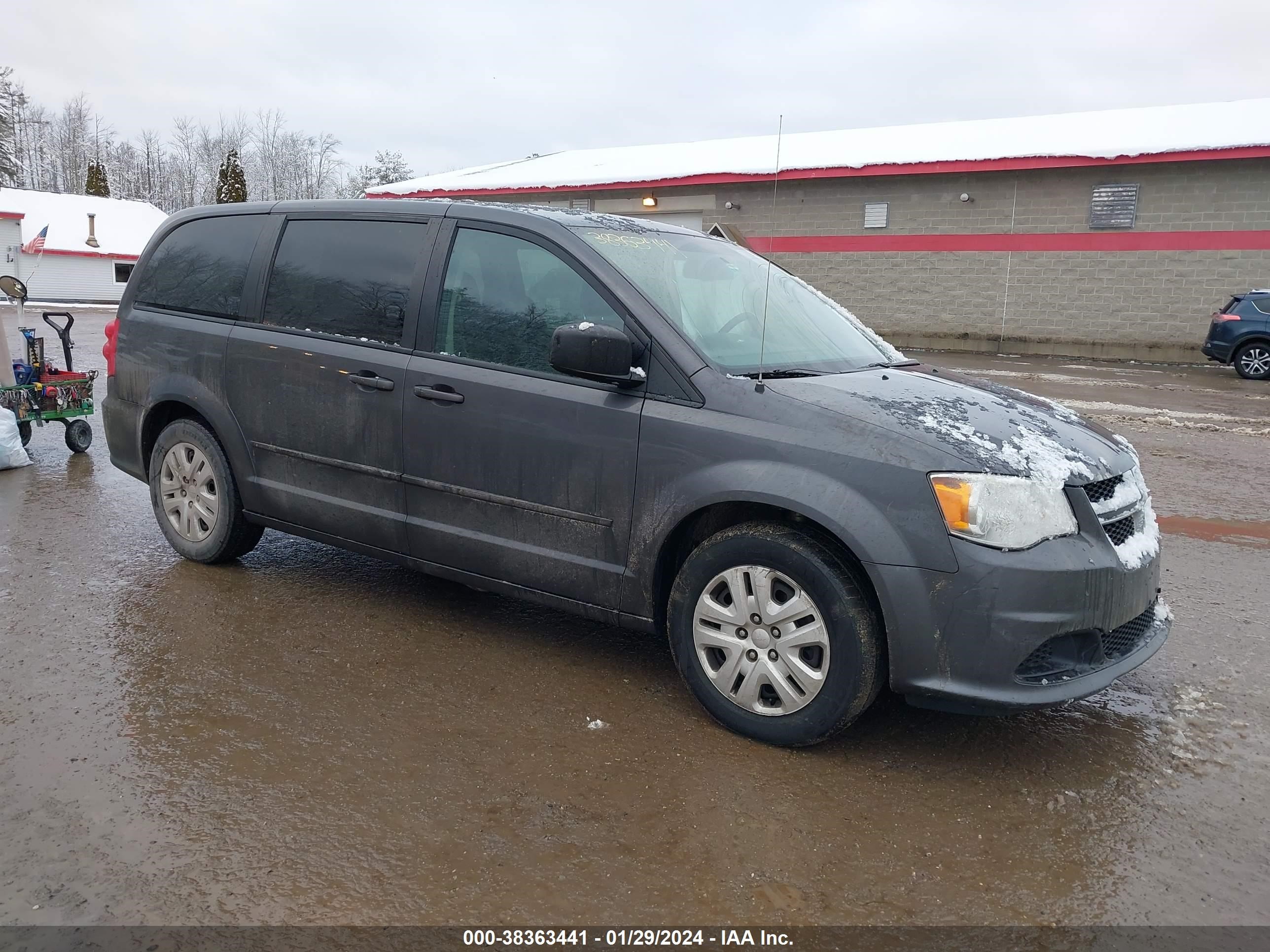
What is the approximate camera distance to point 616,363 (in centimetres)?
348

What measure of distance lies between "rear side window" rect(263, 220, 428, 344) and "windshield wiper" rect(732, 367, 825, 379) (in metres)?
1.59

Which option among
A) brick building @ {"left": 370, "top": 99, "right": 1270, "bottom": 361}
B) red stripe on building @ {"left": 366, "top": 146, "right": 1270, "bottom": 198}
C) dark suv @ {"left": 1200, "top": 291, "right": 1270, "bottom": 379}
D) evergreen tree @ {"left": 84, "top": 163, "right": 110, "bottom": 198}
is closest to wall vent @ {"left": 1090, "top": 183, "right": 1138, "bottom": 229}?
brick building @ {"left": 370, "top": 99, "right": 1270, "bottom": 361}

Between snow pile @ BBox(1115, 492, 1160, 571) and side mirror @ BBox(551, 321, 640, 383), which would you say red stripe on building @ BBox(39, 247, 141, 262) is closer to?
side mirror @ BBox(551, 321, 640, 383)

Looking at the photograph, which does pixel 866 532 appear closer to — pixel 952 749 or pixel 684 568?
pixel 684 568

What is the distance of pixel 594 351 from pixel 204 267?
8.89 ft

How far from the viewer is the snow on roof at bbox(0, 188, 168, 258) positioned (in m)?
44.8

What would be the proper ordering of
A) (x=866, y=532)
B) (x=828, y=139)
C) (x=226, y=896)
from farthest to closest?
(x=828, y=139) < (x=866, y=532) < (x=226, y=896)

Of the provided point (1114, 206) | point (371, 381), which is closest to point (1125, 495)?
point (371, 381)

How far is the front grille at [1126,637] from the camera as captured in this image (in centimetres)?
324

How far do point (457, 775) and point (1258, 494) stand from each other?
6891mm

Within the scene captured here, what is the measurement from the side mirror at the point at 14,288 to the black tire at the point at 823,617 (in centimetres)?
693

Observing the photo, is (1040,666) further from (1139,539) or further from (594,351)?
(594,351)

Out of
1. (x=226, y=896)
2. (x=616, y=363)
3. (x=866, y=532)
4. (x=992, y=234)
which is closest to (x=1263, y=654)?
(x=866, y=532)

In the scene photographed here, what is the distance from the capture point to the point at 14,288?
7988 mm
